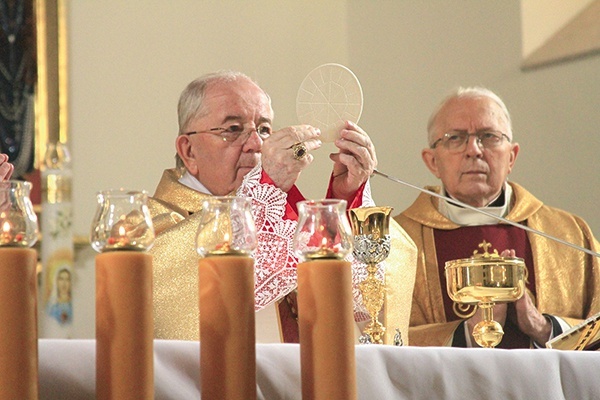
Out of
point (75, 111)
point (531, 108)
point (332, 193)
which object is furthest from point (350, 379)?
point (531, 108)

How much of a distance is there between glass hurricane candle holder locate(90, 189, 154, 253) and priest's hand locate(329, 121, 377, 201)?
1741 mm

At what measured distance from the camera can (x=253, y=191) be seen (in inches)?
124

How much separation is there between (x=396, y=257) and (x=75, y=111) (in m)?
2.78

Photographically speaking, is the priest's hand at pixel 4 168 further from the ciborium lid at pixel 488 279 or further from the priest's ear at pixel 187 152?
the ciborium lid at pixel 488 279

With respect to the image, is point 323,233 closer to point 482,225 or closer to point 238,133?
point 238,133

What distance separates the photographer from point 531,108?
244 inches

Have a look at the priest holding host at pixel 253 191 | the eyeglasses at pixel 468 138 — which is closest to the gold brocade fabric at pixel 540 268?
the eyeglasses at pixel 468 138

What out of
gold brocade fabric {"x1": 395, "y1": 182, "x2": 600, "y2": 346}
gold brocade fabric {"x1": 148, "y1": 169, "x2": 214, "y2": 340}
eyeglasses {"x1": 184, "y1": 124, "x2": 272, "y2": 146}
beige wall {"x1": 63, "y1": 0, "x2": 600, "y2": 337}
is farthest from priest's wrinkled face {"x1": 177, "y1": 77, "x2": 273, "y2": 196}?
beige wall {"x1": 63, "y1": 0, "x2": 600, "y2": 337}

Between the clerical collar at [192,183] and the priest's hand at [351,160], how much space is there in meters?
0.65

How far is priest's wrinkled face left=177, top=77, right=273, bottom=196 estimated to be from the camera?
12.4 feet

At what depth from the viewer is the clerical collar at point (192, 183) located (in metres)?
3.84

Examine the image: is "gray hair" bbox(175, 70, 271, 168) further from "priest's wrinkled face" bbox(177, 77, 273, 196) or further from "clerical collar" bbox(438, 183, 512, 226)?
"clerical collar" bbox(438, 183, 512, 226)

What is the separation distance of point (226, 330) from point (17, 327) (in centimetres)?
25

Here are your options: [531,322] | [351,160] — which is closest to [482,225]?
[531,322]
